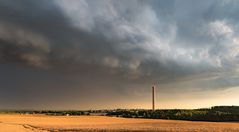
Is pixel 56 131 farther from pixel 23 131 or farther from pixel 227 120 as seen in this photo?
pixel 227 120

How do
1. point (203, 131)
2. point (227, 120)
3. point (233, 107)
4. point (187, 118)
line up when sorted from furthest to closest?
1. point (233, 107)
2. point (187, 118)
3. point (227, 120)
4. point (203, 131)

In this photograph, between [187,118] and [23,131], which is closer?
[23,131]

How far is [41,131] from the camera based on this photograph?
41.5 metres

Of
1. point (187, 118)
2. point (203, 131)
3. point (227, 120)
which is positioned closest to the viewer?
point (203, 131)

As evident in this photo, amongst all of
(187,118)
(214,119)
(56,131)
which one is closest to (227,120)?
(214,119)

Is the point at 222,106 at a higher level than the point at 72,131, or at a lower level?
higher

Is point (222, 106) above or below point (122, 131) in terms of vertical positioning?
above

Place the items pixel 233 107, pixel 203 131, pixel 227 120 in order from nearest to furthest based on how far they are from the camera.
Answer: pixel 203 131
pixel 227 120
pixel 233 107

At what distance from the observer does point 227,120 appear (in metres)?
69.2

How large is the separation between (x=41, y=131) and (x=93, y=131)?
584cm

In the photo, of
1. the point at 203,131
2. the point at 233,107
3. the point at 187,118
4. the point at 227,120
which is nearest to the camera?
the point at 203,131

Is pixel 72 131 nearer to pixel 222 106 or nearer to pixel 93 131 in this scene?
pixel 93 131

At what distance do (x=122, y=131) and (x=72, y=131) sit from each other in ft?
18.2

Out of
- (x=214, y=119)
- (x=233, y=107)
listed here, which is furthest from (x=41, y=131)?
(x=233, y=107)
